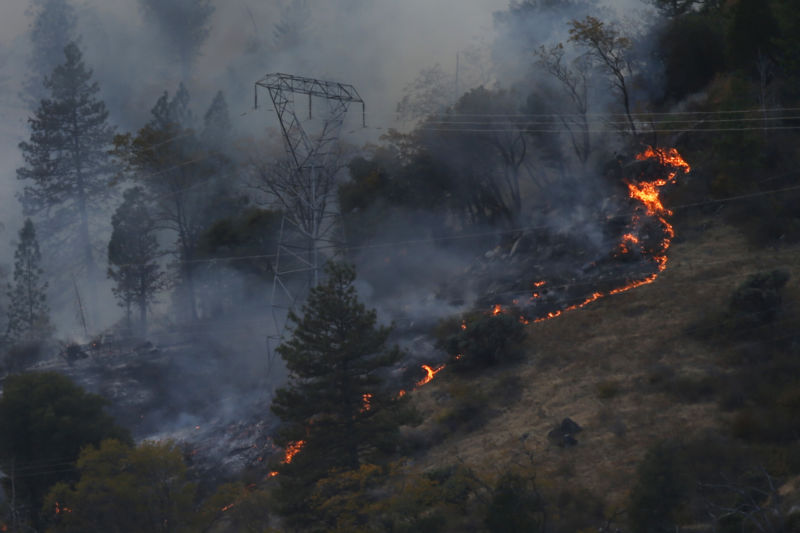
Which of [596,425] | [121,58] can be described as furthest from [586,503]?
[121,58]

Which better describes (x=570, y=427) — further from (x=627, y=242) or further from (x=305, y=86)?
(x=305, y=86)

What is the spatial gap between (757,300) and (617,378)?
6300 mm

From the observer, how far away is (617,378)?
105ft

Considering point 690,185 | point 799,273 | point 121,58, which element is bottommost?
point 799,273

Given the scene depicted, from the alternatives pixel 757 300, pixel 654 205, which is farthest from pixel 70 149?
pixel 757 300

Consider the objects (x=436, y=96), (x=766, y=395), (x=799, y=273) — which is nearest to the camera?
(x=766, y=395)

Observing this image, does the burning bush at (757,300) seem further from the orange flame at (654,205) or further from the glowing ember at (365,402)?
the glowing ember at (365,402)

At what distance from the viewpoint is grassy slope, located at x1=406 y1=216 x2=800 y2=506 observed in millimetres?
27297

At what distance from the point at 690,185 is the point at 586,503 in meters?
24.8

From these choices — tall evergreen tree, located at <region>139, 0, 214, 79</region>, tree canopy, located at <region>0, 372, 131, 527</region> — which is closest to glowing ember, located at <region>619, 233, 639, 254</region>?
tree canopy, located at <region>0, 372, 131, 527</region>

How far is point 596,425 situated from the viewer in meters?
29.0

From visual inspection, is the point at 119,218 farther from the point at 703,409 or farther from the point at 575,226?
the point at 703,409

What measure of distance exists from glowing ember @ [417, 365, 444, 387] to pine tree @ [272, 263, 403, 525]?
9.96 m

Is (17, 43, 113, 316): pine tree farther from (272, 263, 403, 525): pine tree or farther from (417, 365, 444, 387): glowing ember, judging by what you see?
(272, 263, 403, 525): pine tree
